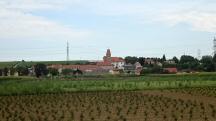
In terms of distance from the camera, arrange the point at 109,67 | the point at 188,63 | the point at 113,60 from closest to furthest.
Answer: the point at 188,63 < the point at 109,67 < the point at 113,60

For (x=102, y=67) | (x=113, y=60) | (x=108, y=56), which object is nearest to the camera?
(x=102, y=67)

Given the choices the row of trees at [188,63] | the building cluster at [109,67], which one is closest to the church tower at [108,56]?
the building cluster at [109,67]

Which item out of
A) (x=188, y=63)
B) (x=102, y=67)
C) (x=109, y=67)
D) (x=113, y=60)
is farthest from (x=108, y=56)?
(x=188, y=63)

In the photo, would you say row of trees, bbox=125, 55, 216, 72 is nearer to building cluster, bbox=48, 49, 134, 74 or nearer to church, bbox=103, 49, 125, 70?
church, bbox=103, 49, 125, 70

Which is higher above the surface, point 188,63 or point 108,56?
point 108,56

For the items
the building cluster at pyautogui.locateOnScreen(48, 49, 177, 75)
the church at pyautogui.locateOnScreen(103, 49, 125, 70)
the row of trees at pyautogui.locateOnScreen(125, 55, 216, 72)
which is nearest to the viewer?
the row of trees at pyautogui.locateOnScreen(125, 55, 216, 72)

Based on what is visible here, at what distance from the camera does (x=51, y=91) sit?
169 feet

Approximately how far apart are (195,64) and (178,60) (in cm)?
3227

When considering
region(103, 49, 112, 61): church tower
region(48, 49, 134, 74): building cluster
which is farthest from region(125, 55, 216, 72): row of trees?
region(103, 49, 112, 61): church tower

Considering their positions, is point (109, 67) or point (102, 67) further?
point (109, 67)

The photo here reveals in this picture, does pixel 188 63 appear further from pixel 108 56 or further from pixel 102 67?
pixel 108 56

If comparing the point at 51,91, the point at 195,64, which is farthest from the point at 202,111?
the point at 195,64

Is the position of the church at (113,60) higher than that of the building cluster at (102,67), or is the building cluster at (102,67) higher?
the church at (113,60)

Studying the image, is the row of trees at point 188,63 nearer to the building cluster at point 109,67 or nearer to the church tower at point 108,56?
the building cluster at point 109,67
